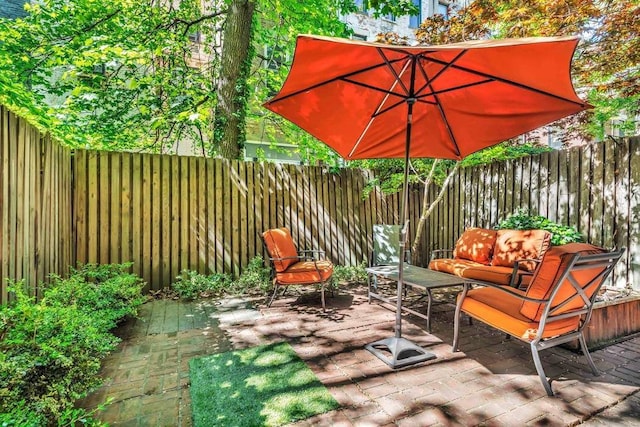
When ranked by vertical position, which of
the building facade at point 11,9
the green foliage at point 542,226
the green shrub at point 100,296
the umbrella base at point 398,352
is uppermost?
the building facade at point 11,9

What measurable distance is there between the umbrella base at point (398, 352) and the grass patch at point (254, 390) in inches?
25.0

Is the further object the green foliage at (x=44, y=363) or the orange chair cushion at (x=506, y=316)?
the orange chair cushion at (x=506, y=316)

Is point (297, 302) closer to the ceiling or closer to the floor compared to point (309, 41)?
closer to the floor

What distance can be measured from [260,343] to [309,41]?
257 centimetres

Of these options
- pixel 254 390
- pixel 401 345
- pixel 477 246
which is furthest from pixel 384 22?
pixel 254 390

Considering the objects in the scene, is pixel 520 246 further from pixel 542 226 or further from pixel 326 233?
pixel 326 233

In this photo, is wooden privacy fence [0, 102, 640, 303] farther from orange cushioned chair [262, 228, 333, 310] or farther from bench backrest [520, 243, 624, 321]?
bench backrest [520, 243, 624, 321]

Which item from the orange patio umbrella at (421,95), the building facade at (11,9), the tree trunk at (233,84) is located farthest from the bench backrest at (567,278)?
the building facade at (11,9)

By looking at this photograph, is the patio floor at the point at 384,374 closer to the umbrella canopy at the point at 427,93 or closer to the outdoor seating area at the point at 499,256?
the outdoor seating area at the point at 499,256

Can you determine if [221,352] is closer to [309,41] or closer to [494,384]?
[494,384]

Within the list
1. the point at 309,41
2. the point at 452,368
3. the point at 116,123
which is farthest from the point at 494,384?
the point at 116,123

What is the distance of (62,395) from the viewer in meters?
1.65

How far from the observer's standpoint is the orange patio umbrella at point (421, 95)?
6.23 feet

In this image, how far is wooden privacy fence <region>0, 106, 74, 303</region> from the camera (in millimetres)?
2143
